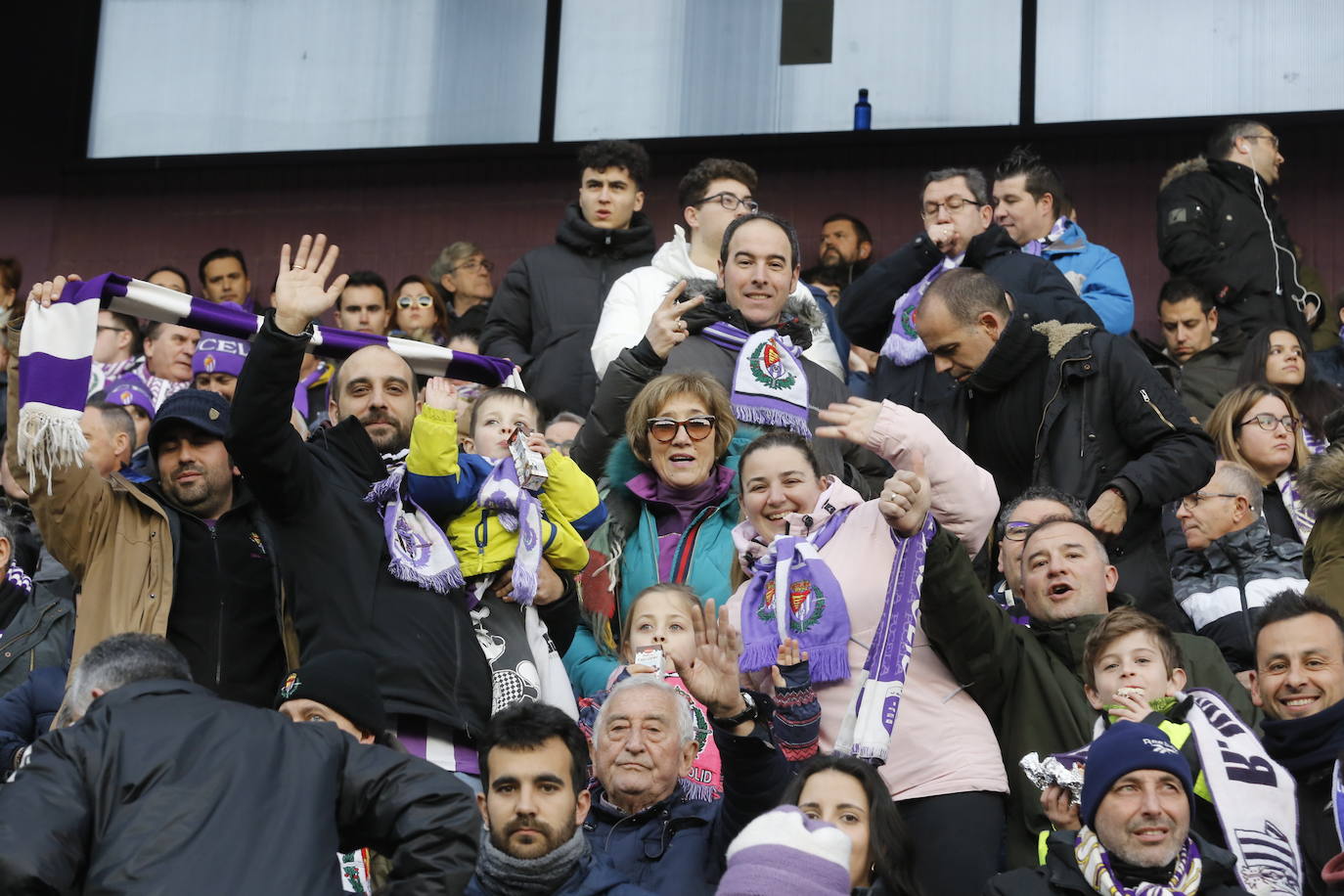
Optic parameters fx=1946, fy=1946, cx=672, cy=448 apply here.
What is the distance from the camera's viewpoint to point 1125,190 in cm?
1184

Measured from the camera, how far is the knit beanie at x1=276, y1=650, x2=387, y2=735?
5109 millimetres

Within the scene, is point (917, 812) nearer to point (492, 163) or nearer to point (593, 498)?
point (593, 498)

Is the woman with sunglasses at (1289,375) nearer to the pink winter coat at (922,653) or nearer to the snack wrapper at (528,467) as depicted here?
the pink winter coat at (922,653)

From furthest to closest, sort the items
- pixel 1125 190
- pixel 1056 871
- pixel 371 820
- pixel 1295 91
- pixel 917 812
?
pixel 1125 190 < pixel 1295 91 < pixel 917 812 < pixel 1056 871 < pixel 371 820

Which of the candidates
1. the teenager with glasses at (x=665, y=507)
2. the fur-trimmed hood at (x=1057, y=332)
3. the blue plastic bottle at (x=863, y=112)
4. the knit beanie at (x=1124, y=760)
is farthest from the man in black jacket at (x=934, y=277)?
the blue plastic bottle at (x=863, y=112)

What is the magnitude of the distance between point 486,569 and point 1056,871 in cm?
210

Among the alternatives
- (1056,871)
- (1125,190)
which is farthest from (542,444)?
(1125,190)

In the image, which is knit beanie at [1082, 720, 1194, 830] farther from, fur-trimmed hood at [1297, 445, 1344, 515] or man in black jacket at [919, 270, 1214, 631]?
fur-trimmed hood at [1297, 445, 1344, 515]

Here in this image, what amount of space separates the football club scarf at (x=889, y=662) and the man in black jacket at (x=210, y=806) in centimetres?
130

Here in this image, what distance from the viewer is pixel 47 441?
6.12 metres

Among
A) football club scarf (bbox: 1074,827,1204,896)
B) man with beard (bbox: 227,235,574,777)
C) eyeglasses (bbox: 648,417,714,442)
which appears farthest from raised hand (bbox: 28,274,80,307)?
football club scarf (bbox: 1074,827,1204,896)

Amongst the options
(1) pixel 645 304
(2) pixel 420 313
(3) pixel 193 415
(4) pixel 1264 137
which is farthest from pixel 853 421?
(4) pixel 1264 137

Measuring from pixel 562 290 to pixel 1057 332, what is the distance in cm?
282

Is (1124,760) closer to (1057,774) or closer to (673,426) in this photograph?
(1057,774)
